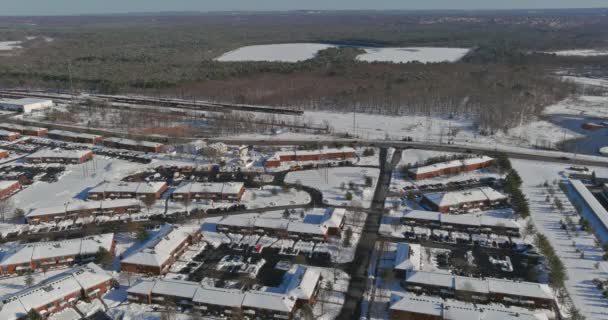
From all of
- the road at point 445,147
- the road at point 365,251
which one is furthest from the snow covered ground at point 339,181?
the road at point 445,147

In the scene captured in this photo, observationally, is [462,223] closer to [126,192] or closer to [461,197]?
[461,197]

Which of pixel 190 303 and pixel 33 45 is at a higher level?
pixel 33 45

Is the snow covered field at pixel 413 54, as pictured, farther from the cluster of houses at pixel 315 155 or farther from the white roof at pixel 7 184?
the white roof at pixel 7 184

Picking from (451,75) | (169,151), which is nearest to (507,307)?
(169,151)

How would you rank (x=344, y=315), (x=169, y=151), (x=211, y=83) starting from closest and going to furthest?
(x=344, y=315) → (x=169, y=151) → (x=211, y=83)

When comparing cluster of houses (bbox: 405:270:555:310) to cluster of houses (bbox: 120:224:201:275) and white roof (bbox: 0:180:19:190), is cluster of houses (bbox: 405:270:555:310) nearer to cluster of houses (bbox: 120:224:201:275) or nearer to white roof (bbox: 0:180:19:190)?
cluster of houses (bbox: 120:224:201:275)

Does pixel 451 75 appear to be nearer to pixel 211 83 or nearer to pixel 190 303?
pixel 211 83
